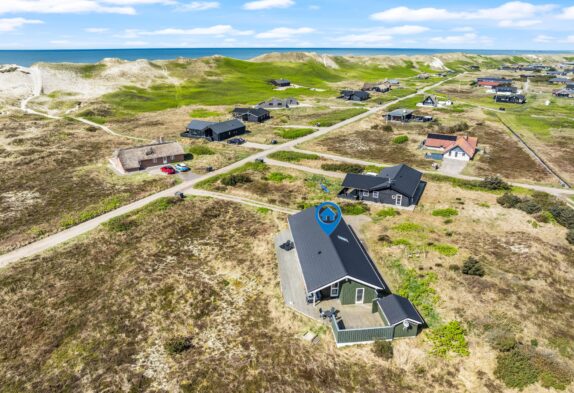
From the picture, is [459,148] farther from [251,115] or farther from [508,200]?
[251,115]

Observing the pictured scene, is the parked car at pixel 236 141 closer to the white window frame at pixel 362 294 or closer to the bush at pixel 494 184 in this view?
Answer: the bush at pixel 494 184

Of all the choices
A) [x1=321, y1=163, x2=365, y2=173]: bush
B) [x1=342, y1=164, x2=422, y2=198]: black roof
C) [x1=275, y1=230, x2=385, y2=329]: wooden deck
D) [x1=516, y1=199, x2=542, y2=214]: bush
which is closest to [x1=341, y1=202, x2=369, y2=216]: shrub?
[x1=342, y1=164, x2=422, y2=198]: black roof

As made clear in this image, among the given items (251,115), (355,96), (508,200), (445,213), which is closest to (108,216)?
(445,213)

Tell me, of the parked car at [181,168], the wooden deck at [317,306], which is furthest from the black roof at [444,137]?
the wooden deck at [317,306]

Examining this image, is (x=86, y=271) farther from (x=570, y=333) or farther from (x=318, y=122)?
(x=318, y=122)

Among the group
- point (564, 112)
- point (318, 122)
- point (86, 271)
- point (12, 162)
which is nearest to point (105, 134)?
point (12, 162)

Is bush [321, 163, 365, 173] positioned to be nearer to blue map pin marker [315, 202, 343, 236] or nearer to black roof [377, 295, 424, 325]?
blue map pin marker [315, 202, 343, 236]
